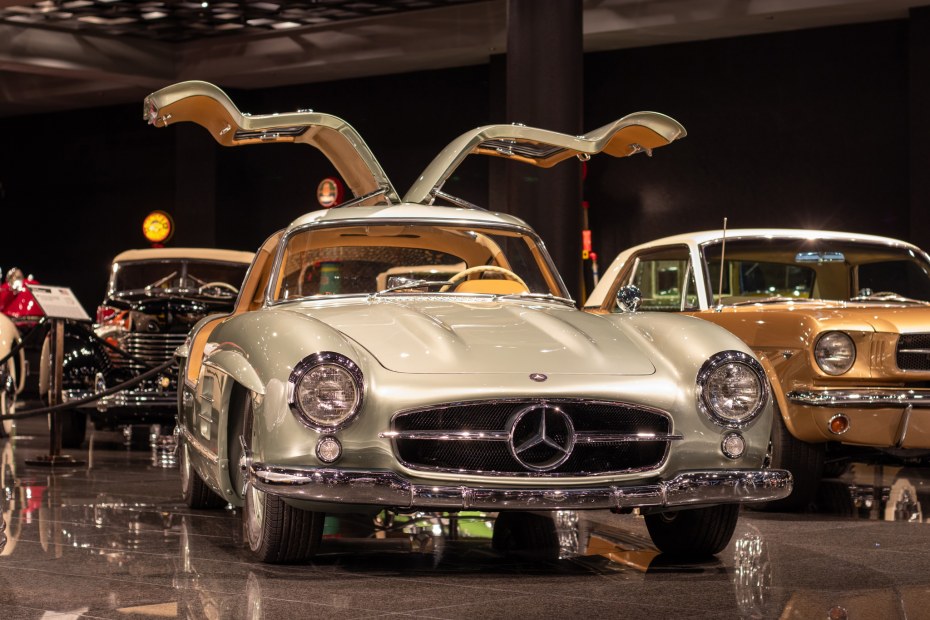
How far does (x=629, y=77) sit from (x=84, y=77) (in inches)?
347

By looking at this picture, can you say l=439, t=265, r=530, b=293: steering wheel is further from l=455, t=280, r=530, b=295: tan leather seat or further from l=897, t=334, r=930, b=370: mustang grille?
l=897, t=334, r=930, b=370: mustang grille

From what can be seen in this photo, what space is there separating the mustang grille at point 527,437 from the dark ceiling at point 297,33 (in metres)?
11.3

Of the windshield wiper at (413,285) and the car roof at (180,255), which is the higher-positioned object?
the car roof at (180,255)

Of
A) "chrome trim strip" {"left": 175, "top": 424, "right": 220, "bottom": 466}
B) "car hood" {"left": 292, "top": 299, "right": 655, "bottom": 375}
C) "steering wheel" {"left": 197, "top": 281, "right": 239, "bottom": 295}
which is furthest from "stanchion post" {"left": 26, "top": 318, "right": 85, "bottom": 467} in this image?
"car hood" {"left": 292, "top": 299, "right": 655, "bottom": 375}

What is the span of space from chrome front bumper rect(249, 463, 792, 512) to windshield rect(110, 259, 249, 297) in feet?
23.7

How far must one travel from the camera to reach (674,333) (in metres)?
4.92

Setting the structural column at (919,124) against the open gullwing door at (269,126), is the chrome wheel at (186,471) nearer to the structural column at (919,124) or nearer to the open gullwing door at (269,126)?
the open gullwing door at (269,126)

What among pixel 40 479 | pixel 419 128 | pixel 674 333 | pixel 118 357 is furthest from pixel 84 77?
pixel 674 333

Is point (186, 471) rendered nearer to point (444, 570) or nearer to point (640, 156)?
point (444, 570)

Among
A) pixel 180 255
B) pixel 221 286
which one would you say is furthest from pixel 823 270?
pixel 180 255

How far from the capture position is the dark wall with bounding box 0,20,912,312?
1516cm

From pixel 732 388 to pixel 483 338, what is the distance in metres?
0.90

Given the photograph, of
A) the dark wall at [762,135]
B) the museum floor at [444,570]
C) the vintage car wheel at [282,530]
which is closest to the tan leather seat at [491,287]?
the museum floor at [444,570]

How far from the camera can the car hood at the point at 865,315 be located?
6379mm
